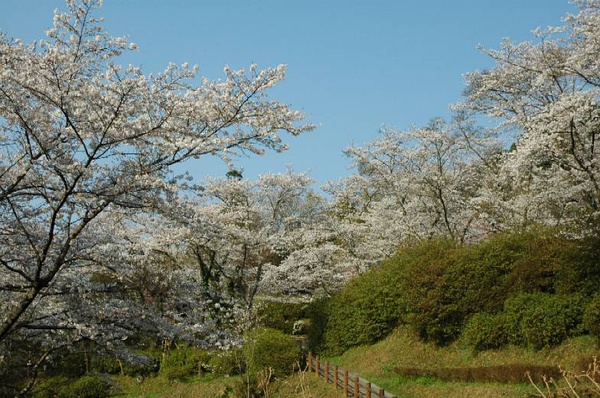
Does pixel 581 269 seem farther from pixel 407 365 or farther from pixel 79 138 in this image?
pixel 79 138

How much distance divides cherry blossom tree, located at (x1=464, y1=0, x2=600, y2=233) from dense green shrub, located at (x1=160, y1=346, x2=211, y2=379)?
538 inches

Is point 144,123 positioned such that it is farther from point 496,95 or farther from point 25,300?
point 496,95

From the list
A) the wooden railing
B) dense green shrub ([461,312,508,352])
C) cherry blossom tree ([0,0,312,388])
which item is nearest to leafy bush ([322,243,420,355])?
the wooden railing

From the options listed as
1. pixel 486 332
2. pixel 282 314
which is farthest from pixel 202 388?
pixel 486 332

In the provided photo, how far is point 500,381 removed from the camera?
13047 mm

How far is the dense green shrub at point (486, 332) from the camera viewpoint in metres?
15.6

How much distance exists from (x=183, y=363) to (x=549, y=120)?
57.4ft

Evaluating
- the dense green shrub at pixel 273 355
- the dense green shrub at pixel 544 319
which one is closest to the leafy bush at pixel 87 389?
the dense green shrub at pixel 273 355

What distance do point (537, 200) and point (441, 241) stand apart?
3599mm

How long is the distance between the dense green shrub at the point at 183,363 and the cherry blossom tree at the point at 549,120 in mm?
13658

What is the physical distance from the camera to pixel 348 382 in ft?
53.4

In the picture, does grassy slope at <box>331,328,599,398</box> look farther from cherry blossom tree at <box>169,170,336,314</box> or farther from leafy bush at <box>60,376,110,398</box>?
leafy bush at <box>60,376,110,398</box>

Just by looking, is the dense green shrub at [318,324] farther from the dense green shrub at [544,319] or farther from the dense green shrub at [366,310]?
the dense green shrub at [544,319]

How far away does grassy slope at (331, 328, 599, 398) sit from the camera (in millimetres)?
12769
